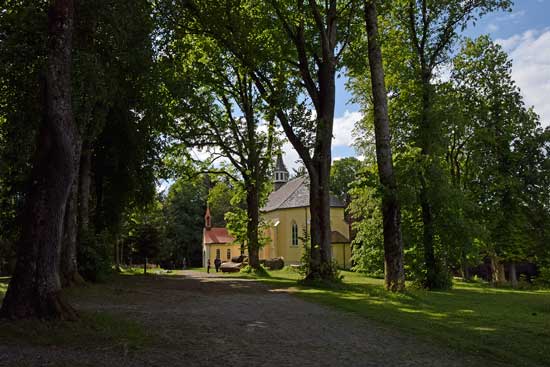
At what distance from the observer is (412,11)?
Answer: 22359mm

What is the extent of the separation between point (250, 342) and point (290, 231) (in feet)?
148

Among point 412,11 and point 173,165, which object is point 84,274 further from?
point 412,11

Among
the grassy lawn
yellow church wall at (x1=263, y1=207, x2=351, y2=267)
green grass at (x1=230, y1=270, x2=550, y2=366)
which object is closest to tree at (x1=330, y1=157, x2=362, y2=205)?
yellow church wall at (x1=263, y1=207, x2=351, y2=267)

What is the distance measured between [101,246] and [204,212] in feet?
172

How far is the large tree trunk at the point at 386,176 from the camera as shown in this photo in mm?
15367

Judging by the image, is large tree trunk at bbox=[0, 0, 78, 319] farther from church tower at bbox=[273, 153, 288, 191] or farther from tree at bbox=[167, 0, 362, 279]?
church tower at bbox=[273, 153, 288, 191]

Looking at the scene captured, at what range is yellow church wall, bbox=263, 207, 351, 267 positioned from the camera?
5103 cm

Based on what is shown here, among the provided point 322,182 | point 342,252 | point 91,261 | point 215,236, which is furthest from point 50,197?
point 215,236

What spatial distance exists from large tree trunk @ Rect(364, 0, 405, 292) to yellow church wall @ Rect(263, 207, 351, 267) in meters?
34.2

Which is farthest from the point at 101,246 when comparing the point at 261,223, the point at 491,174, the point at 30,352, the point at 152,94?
the point at 491,174

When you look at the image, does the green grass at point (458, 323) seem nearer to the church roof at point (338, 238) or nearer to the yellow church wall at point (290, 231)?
the church roof at point (338, 238)

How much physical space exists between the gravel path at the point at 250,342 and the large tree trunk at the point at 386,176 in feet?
14.5

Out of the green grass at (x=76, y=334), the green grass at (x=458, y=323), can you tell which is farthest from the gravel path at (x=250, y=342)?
the green grass at (x=458, y=323)

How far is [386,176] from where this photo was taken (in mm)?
15797
